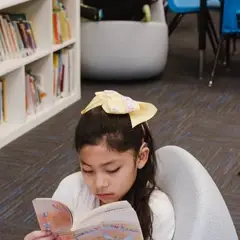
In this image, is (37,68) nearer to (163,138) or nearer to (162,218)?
(163,138)

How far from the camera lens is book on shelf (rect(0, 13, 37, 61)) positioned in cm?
327

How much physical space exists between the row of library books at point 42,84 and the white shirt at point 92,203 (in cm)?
185

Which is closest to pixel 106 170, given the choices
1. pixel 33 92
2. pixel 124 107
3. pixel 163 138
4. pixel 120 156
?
pixel 120 156

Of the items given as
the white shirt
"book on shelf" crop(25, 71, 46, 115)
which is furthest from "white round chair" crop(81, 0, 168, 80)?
the white shirt

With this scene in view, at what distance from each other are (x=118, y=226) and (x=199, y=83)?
3.27 meters

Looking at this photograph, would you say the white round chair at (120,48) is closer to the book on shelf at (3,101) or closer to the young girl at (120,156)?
the book on shelf at (3,101)

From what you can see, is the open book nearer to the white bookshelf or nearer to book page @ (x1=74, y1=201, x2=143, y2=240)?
book page @ (x1=74, y1=201, x2=143, y2=240)

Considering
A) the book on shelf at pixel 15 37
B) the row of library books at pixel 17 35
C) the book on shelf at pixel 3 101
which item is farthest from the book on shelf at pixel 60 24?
the book on shelf at pixel 3 101

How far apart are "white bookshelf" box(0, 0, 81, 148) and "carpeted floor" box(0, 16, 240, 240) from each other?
0.20 ft

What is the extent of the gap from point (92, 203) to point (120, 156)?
19 centimetres

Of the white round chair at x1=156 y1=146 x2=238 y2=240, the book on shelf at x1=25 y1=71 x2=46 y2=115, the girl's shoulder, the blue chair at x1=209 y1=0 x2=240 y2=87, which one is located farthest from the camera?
the blue chair at x1=209 y1=0 x2=240 y2=87

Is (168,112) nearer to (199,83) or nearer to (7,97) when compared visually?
(199,83)

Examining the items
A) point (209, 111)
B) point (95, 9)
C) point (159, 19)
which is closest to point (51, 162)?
point (209, 111)

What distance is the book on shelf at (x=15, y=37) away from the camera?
129 inches
